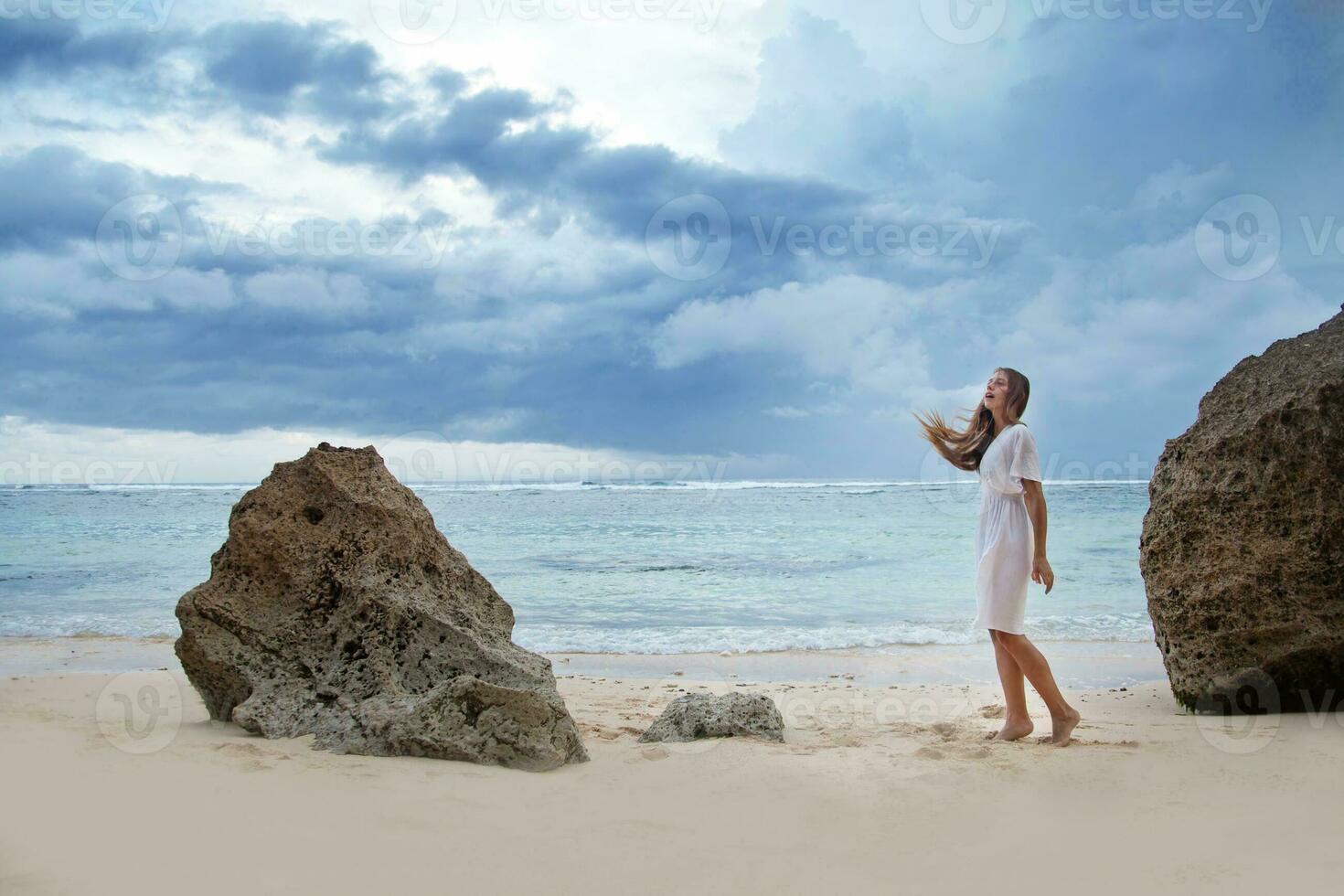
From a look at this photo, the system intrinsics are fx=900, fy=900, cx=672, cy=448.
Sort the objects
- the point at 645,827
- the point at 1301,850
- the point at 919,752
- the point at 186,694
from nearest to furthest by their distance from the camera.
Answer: the point at 1301,850 → the point at 645,827 → the point at 919,752 → the point at 186,694

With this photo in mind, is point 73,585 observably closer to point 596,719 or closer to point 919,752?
point 596,719

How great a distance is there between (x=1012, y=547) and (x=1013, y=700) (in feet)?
2.84

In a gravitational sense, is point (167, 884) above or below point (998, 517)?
below

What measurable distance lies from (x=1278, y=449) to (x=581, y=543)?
57.2 ft

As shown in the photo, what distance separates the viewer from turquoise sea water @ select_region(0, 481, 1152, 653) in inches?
419

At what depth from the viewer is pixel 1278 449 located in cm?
512

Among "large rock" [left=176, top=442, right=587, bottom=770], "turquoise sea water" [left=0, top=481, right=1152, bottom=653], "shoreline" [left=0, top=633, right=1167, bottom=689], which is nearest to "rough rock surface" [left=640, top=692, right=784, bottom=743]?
"large rock" [left=176, top=442, right=587, bottom=770]

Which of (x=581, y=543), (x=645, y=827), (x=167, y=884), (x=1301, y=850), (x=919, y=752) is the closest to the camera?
(x=167, y=884)

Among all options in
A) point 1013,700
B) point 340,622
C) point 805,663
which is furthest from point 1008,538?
point 805,663

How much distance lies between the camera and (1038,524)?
479 cm

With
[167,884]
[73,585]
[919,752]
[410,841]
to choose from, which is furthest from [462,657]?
[73,585]

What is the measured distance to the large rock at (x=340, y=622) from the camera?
4.45m

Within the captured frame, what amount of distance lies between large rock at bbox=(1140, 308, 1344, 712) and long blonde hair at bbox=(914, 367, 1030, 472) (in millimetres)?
1283

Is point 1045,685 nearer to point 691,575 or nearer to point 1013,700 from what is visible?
point 1013,700
